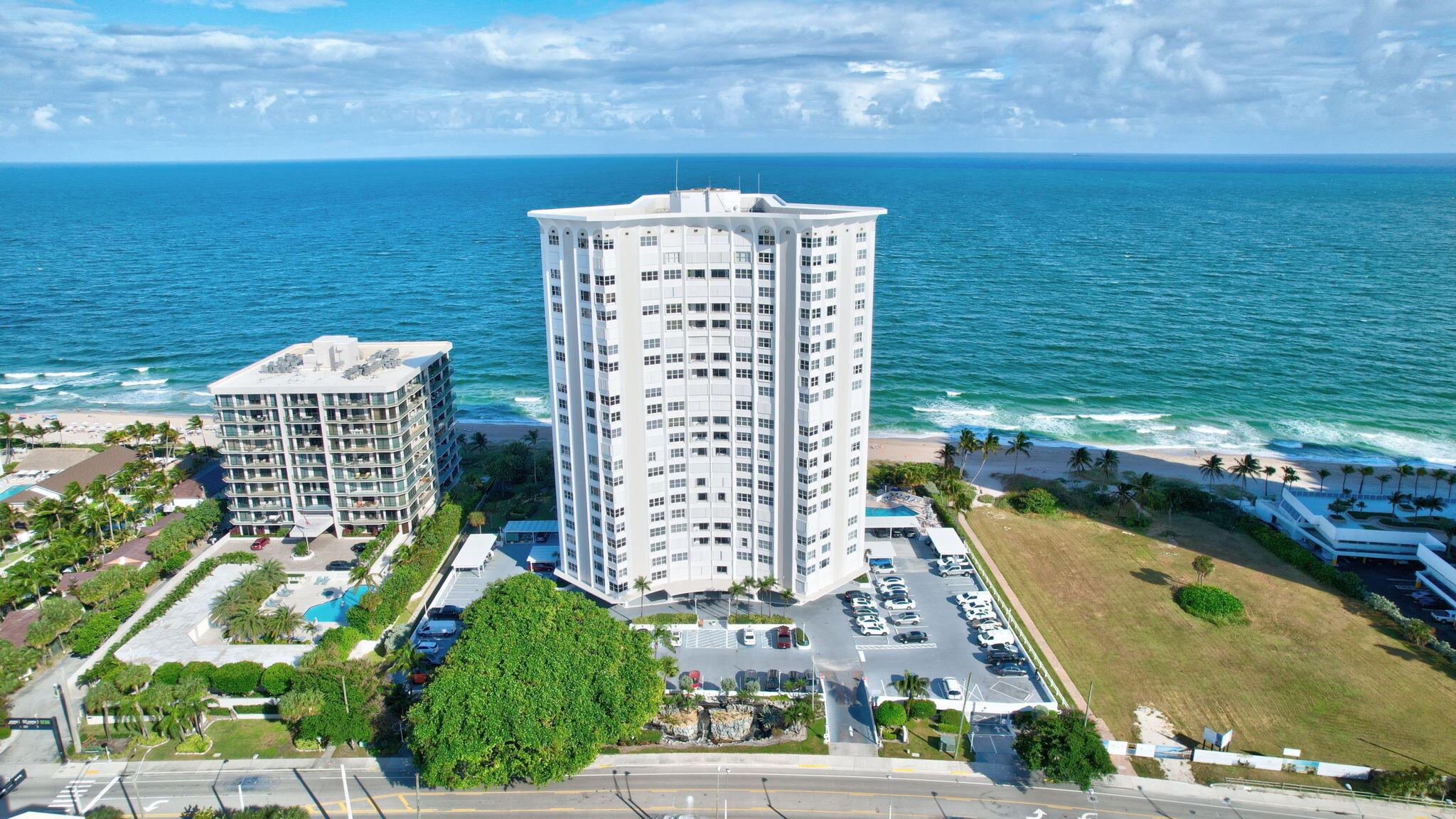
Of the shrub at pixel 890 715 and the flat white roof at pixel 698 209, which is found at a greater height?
the flat white roof at pixel 698 209

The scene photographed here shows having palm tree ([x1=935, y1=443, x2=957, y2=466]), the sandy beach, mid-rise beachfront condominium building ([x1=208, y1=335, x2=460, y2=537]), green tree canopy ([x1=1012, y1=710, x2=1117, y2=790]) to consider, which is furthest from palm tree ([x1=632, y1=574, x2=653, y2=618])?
the sandy beach

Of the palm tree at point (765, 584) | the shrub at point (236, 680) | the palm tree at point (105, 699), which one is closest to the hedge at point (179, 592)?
the palm tree at point (105, 699)

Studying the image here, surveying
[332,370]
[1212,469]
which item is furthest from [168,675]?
[1212,469]

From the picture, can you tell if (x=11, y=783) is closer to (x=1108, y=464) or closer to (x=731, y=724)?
(x=731, y=724)

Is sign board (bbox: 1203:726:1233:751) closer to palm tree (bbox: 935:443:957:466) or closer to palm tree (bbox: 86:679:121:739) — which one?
palm tree (bbox: 935:443:957:466)

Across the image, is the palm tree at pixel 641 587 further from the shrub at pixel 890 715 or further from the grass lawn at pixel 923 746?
the grass lawn at pixel 923 746

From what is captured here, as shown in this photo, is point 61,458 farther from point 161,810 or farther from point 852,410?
point 852,410
